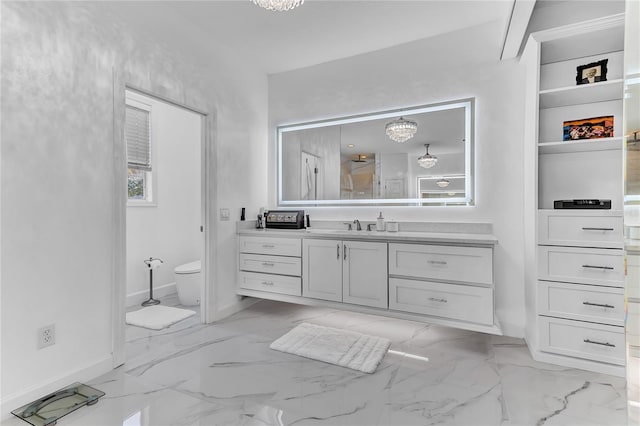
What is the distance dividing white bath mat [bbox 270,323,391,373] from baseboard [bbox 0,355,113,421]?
3.60 feet

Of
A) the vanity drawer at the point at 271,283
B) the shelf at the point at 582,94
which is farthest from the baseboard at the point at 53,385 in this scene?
the shelf at the point at 582,94

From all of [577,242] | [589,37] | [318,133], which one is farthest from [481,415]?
[318,133]

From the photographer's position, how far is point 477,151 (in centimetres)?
266

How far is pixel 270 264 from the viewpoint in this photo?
9.65 feet

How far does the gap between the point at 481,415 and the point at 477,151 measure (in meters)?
1.99

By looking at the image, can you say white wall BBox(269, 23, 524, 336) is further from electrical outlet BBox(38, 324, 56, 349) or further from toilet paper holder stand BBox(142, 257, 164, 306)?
electrical outlet BBox(38, 324, 56, 349)

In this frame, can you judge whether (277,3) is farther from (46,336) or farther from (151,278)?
(151,278)

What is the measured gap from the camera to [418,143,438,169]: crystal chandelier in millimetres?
2879

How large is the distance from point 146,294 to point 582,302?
13.1ft

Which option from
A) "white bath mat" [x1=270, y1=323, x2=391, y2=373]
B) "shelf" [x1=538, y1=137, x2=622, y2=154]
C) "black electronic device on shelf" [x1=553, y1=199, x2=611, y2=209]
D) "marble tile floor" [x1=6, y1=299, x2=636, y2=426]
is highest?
"shelf" [x1=538, y1=137, x2=622, y2=154]

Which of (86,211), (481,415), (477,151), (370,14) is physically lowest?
(481,415)

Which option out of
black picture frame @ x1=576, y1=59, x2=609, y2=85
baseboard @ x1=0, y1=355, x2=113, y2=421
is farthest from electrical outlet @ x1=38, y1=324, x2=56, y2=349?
black picture frame @ x1=576, y1=59, x2=609, y2=85

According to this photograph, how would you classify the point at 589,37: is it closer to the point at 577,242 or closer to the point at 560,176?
the point at 560,176

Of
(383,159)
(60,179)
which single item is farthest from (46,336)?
(383,159)
